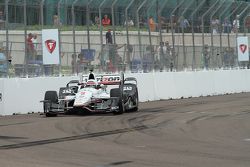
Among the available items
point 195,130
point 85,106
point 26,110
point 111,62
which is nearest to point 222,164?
point 195,130

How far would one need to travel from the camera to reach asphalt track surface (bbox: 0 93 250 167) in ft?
32.2

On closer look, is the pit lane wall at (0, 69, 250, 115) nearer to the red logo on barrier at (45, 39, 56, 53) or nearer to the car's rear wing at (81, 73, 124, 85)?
the red logo on barrier at (45, 39, 56, 53)

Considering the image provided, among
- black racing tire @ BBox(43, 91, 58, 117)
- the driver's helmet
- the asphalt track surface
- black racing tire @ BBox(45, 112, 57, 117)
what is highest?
the driver's helmet

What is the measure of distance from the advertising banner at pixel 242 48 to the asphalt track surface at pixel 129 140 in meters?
17.6

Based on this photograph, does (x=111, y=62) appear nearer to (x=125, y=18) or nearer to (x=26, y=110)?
(x=125, y=18)

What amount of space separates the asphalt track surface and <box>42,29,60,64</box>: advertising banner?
4.35 meters

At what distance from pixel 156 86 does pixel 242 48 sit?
1012 centimetres

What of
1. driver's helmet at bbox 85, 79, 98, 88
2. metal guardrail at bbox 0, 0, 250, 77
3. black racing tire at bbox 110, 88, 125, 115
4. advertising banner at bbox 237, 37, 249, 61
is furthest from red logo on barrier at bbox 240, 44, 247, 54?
black racing tire at bbox 110, 88, 125, 115

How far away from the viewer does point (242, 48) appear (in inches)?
1453

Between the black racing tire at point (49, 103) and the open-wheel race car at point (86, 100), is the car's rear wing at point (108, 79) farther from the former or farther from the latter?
the black racing tire at point (49, 103)

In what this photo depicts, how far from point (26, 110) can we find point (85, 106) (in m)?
3.12

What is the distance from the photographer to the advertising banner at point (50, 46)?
910 inches

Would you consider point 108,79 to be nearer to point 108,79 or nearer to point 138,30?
point 108,79

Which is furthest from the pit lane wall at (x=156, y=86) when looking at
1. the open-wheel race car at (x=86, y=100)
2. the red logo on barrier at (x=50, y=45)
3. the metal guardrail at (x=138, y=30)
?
the open-wheel race car at (x=86, y=100)
